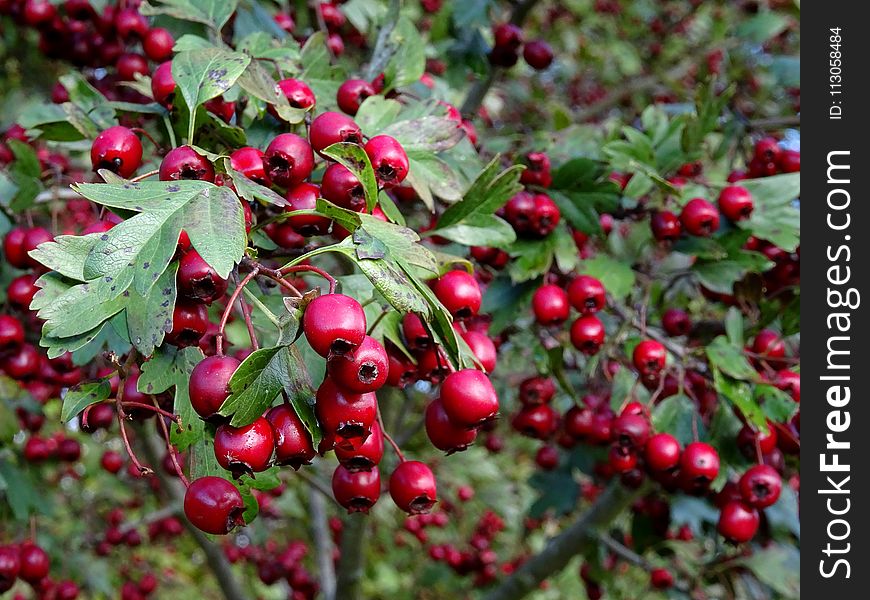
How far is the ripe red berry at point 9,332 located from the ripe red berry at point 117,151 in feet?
2.05

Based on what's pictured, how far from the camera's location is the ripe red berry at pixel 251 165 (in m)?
1.26

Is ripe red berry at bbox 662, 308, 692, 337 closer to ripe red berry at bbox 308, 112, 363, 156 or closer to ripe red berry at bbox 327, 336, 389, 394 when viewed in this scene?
ripe red berry at bbox 308, 112, 363, 156

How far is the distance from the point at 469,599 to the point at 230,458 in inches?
146

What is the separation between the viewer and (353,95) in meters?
1.63

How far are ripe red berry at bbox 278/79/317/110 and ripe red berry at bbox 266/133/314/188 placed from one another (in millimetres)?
169

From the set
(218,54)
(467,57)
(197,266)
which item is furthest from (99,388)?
(467,57)

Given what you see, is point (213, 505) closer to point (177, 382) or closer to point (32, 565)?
point (177, 382)

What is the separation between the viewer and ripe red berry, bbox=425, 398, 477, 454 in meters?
1.27

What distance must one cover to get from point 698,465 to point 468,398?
Result: 0.81m

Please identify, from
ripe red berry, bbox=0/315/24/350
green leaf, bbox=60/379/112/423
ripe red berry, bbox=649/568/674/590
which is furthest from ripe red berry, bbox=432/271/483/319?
ripe red berry, bbox=649/568/674/590

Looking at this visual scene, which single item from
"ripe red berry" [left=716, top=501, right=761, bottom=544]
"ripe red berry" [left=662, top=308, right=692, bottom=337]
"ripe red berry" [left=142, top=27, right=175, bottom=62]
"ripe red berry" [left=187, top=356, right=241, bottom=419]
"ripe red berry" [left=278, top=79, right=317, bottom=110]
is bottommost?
"ripe red berry" [left=716, top=501, right=761, bottom=544]

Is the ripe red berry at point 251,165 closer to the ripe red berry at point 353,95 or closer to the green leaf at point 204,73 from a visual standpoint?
the green leaf at point 204,73

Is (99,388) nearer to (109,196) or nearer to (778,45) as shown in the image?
(109,196)

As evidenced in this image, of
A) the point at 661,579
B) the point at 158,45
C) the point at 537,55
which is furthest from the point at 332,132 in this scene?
the point at 661,579
